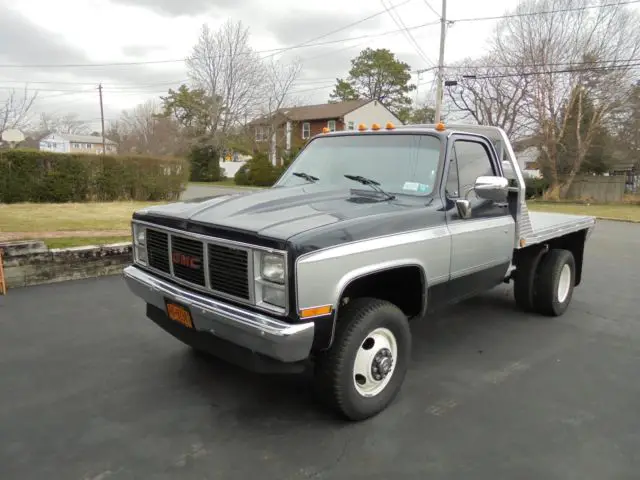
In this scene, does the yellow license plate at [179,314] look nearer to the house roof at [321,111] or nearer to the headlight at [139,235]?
the headlight at [139,235]

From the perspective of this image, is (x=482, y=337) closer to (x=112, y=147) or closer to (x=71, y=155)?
(x=71, y=155)

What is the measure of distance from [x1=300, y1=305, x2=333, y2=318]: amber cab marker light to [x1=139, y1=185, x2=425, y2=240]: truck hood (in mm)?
436

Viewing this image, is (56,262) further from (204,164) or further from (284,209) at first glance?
(204,164)

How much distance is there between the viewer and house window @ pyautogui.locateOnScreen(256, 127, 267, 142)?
46.5 metres

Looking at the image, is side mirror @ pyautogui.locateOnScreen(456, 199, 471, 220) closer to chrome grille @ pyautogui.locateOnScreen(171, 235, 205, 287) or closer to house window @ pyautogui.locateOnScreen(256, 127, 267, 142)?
chrome grille @ pyautogui.locateOnScreen(171, 235, 205, 287)

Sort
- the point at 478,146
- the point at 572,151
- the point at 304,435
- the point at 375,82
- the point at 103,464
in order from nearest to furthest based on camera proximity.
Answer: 1. the point at 103,464
2. the point at 304,435
3. the point at 478,146
4. the point at 572,151
5. the point at 375,82

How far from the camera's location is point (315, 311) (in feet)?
9.50

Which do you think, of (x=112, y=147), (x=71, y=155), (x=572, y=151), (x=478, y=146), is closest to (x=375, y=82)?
(x=572, y=151)

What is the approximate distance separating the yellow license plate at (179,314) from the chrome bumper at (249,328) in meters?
0.05

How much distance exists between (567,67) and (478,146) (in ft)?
92.6

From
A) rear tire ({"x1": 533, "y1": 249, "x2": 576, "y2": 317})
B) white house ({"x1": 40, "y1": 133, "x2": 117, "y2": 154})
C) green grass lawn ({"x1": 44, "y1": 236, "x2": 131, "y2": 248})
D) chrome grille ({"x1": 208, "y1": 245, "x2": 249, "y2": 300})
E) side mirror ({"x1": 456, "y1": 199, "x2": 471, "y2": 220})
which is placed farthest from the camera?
white house ({"x1": 40, "y1": 133, "x2": 117, "y2": 154})

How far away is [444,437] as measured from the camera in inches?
126

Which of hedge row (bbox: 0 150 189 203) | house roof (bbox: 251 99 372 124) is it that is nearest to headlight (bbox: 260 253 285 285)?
hedge row (bbox: 0 150 189 203)

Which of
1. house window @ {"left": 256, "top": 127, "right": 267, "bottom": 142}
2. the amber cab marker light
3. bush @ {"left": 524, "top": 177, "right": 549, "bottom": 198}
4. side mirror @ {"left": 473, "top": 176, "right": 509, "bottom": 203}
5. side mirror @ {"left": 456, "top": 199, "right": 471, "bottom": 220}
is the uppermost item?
house window @ {"left": 256, "top": 127, "right": 267, "bottom": 142}
